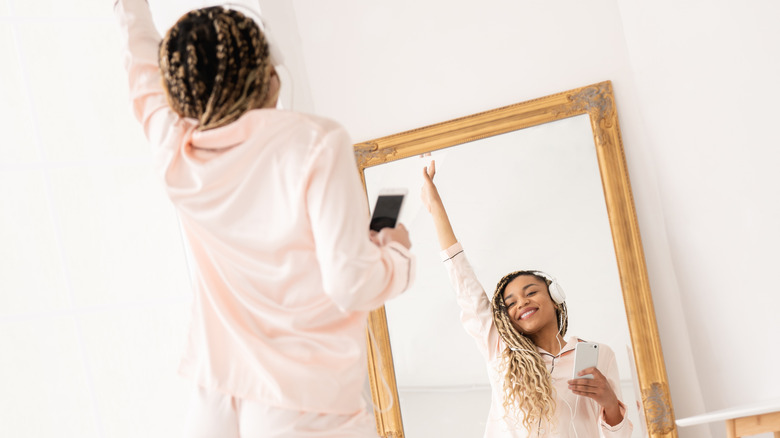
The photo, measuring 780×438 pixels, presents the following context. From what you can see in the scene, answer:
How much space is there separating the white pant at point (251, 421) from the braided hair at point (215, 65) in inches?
19.5

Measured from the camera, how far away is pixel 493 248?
3070 mm

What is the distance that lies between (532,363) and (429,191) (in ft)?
2.70

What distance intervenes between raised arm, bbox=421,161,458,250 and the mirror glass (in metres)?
0.13

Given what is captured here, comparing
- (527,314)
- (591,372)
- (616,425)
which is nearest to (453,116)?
(527,314)

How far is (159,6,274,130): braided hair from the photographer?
1.30 meters

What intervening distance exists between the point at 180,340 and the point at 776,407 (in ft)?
6.28

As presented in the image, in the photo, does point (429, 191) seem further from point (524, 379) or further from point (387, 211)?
point (387, 211)

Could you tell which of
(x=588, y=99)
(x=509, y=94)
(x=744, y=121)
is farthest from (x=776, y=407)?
(x=509, y=94)

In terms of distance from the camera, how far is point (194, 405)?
1365mm

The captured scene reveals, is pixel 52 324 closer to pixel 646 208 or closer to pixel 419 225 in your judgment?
pixel 419 225

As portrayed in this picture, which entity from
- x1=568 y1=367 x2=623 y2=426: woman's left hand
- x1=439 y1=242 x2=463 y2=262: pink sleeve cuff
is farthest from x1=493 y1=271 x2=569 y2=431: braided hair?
x1=439 y1=242 x2=463 y2=262: pink sleeve cuff

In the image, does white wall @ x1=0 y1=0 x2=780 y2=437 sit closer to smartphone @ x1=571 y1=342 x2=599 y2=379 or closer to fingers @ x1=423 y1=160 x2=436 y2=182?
fingers @ x1=423 y1=160 x2=436 y2=182

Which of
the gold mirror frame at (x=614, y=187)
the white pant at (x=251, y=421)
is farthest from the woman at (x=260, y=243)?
the gold mirror frame at (x=614, y=187)

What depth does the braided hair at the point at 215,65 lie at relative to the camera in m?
1.30
